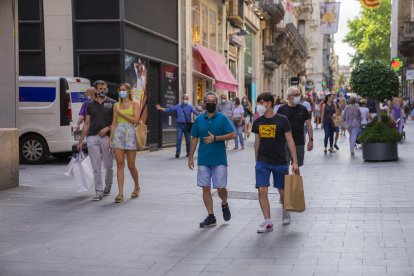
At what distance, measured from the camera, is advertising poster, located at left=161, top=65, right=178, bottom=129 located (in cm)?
2180

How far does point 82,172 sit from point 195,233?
3.39m

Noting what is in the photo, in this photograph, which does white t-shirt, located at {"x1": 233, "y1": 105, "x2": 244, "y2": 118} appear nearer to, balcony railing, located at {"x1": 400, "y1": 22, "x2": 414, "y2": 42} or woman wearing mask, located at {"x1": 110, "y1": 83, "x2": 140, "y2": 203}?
woman wearing mask, located at {"x1": 110, "y1": 83, "x2": 140, "y2": 203}

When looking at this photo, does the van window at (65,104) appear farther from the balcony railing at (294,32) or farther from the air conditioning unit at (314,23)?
the air conditioning unit at (314,23)

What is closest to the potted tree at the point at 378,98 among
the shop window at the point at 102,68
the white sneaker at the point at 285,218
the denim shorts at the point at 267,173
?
the shop window at the point at 102,68

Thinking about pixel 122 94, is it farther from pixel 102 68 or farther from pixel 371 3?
pixel 371 3

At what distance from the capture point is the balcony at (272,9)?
42906 millimetres

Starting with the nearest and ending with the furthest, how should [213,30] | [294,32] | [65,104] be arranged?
[65,104], [213,30], [294,32]

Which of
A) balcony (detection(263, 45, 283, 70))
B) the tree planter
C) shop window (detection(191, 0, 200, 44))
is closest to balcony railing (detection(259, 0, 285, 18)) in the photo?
balcony (detection(263, 45, 283, 70))

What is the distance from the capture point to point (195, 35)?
26.5m

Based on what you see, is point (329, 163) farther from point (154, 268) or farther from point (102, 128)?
point (154, 268)

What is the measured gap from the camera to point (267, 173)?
7734mm

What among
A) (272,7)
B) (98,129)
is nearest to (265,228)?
(98,129)

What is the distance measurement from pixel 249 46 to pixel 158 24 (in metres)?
20.4

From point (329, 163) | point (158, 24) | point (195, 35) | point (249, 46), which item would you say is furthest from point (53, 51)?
point (249, 46)
